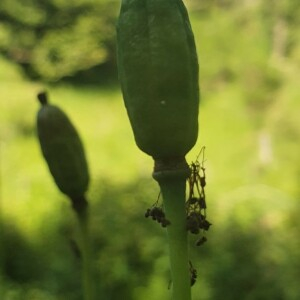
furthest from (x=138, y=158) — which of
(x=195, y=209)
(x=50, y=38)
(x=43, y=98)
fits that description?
(x=195, y=209)

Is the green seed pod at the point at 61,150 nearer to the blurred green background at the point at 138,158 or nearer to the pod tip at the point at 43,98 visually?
the pod tip at the point at 43,98

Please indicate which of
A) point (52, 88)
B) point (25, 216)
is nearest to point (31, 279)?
point (25, 216)

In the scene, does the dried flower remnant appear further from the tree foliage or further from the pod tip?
the tree foliage

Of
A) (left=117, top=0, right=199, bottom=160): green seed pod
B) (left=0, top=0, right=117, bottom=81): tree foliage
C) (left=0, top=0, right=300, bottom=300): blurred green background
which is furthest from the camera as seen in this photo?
(left=0, top=0, right=117, bottom=81): tree foliage

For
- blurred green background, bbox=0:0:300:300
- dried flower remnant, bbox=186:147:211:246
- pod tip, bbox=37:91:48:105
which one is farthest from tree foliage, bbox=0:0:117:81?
dried flower remnant, bbox=186:147:211:246

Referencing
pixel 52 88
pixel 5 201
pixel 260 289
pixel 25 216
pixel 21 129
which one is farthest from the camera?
pixel 52 88

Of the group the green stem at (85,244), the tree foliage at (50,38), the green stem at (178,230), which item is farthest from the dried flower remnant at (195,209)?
the tree foliage at (50,38)

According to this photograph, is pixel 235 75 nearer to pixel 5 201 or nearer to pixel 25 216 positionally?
pixel 5 201
